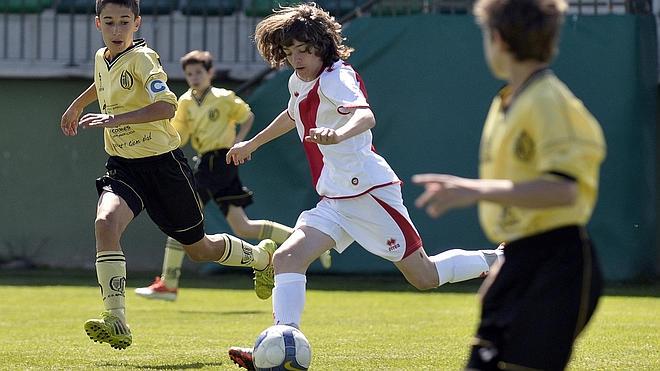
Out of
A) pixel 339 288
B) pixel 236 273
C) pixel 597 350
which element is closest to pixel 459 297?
pixel 339 288

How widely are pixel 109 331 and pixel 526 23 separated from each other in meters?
3.44

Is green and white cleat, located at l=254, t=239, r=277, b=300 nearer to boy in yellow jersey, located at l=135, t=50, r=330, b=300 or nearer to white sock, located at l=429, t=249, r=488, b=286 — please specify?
white sock, located at l=429, t=249, r=488, b=286

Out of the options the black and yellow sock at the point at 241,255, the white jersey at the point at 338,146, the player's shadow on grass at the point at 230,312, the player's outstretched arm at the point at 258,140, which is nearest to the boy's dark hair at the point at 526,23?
the white jersey at the point at 338,146

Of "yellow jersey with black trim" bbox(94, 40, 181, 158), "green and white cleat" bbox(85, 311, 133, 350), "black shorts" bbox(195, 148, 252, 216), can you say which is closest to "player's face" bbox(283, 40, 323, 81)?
"yellow jersey with black trim" bbox(94, 40, 181, 158)

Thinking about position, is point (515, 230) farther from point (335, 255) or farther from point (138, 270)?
point (138, 270)

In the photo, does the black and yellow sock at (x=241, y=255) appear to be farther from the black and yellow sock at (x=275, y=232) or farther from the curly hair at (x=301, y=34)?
the black and yellow sock at (x=275, y=232)

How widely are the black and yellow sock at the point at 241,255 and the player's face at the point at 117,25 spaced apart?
1400mm

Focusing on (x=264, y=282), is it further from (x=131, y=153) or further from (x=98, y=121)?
(x=98, y=121)

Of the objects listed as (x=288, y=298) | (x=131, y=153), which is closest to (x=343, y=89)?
(x=288, y=298)

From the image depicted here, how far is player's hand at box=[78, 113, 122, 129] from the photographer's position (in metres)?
6.14

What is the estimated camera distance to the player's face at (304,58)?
19.9 ft

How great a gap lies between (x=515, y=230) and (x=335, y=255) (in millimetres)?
9537

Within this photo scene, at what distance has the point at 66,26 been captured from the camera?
15391mm

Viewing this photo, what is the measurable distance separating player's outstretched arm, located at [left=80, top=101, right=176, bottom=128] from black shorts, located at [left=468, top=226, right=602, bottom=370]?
292 centimetres
